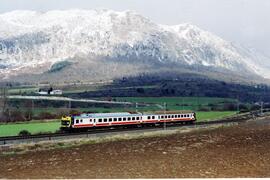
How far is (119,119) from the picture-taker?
3479 inches

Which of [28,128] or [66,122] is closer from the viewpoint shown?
[66,122]

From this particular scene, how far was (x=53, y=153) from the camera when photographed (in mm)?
52531

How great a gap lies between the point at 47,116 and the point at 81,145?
53.9 meters

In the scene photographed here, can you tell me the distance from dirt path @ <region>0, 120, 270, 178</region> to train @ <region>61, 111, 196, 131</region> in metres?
22.7

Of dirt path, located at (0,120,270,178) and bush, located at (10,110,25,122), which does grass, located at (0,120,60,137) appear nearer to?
bush, located at (10,110,25,122)

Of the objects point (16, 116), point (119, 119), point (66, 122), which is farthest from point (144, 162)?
point (16, 116)

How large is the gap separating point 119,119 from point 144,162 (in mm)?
46375

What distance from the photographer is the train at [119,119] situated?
80938mm

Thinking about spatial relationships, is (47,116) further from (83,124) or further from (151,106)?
(151,106)

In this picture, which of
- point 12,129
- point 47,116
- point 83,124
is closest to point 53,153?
point 83,124

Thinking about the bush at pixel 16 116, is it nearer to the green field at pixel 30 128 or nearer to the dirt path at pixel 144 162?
the green field at pixel 30 128

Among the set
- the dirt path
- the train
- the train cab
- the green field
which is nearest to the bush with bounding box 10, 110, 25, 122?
the green field

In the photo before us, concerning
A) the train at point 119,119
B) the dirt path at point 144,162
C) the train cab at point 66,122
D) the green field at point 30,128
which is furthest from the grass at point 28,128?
the dirt path at point 144,162

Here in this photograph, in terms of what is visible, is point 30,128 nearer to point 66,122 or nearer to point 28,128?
point 28,128
